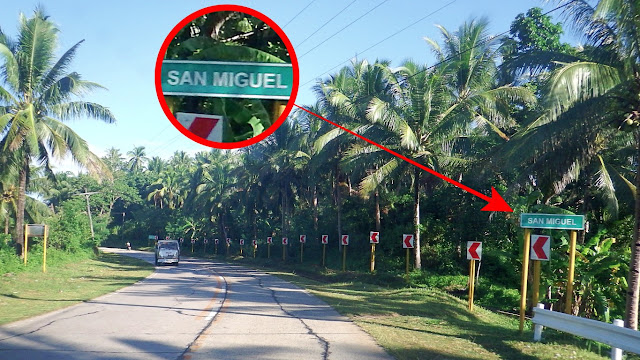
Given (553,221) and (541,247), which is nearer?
(553,221)

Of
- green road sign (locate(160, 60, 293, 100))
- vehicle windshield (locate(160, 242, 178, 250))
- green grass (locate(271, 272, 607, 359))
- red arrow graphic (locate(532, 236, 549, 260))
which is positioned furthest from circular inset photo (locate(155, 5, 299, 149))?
vehicle windshield (locate(160, 242, 178, 250))

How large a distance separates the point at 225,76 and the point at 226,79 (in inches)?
1.5

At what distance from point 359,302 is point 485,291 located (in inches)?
350

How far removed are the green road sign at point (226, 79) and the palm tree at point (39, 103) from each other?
18.5 meters

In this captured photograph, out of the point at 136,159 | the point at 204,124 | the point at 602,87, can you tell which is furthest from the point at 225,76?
the point at 136,159

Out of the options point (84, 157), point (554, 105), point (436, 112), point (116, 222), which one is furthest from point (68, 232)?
point (116, 222)

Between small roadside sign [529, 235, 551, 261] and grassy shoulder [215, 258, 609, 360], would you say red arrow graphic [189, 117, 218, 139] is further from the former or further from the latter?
small roadside sign [529, 235, 551, 261]

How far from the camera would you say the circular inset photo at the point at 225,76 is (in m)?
7.08

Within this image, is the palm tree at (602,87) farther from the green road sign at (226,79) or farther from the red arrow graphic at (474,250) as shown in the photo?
the green road sign at (226,79)

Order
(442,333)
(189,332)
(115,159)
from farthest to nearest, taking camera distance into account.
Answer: (115,159), (442,333), (189,332)

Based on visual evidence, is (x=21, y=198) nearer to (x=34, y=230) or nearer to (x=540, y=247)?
(x=34, y=230)

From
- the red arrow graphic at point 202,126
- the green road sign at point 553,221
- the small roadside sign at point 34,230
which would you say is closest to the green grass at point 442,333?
the green road sign at point 553,221

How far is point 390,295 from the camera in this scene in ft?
66.8

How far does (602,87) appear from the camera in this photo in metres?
12.4
